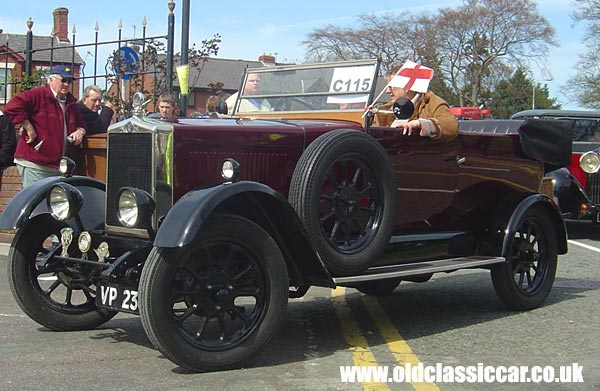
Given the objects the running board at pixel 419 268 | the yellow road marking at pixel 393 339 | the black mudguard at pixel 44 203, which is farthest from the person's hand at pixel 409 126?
the black mudguard at pixel 44 203

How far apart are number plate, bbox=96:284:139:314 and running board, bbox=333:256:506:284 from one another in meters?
1.18

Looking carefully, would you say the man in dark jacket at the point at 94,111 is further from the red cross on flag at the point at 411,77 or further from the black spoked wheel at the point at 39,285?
the red cross on flag at the point at 411,77

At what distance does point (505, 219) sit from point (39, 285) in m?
3.46

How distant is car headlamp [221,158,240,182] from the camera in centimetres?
436

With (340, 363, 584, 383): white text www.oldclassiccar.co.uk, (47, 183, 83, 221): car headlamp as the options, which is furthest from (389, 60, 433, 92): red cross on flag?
(47, 183, 83, 221): car headlamp

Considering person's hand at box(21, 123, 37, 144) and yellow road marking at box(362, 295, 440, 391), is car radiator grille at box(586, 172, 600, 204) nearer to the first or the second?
yellow road marking at box(362, 295, 440, 391)

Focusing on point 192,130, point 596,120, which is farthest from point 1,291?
point 596,120

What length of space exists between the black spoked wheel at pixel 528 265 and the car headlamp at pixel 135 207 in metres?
2.84

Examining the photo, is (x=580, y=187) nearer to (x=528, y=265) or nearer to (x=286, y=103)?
(x=528, y=265)

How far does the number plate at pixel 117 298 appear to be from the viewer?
434cm

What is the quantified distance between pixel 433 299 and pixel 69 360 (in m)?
3.34

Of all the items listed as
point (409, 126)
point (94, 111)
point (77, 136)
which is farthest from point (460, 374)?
point (94, 111)

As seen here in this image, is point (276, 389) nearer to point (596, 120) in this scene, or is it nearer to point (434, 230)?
point (434, 230)

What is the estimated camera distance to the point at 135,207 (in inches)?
176
